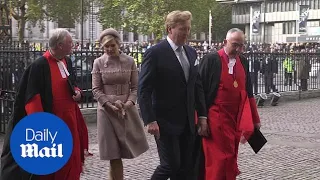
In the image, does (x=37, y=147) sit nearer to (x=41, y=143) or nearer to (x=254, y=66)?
(x=41, y=143)

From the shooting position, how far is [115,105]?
5.89 m

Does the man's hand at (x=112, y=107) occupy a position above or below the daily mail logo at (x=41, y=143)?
above

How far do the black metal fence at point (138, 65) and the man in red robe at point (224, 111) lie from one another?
5.79 meters

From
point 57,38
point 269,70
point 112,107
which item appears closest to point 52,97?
point 57,38

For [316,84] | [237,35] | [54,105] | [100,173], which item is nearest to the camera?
[54,105]

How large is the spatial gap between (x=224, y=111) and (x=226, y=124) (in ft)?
0.47

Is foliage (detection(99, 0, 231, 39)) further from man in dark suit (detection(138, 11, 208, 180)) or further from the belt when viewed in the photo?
man in dark suit (detection(138, 11, 208, 180))

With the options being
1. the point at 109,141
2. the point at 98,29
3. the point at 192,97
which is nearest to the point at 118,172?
the point at 109,141

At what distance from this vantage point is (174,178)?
→ 5.29 m

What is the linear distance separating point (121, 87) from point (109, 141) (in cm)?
64

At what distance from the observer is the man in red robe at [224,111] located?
Result: 570cm

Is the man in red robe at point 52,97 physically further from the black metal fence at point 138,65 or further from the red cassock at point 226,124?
the black metal fence at point 138,65

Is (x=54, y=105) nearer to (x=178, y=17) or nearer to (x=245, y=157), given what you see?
(x=178, y=17)

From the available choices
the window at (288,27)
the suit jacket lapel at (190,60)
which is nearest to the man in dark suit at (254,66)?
the suit jacket lapel at (190,60)
